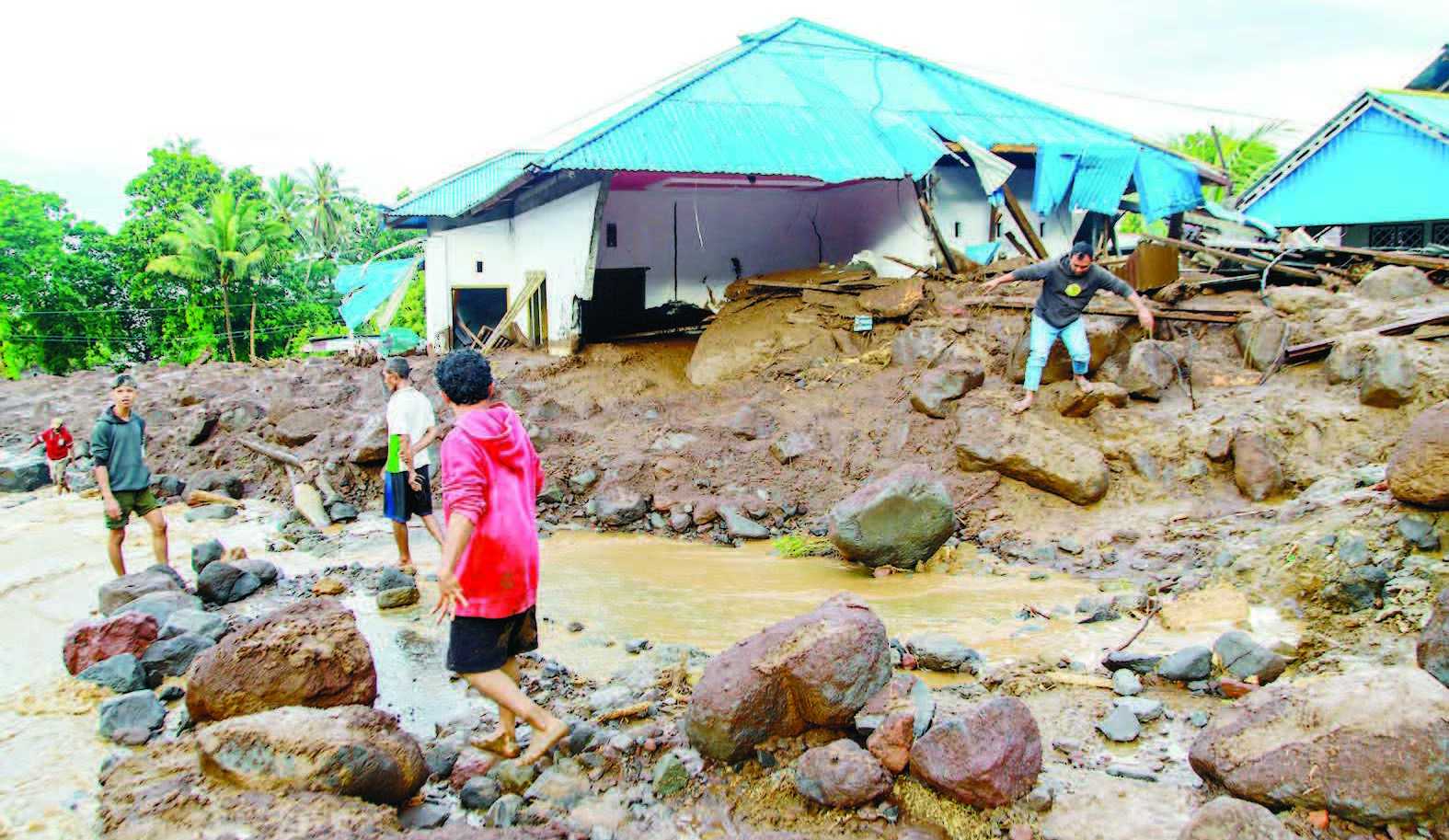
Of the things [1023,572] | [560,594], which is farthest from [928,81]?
[560,594]

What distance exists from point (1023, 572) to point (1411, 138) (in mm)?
17484

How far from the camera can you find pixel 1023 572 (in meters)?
7.58

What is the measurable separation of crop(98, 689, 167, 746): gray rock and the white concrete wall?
10.3 metres

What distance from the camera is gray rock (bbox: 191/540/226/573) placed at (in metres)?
7.51

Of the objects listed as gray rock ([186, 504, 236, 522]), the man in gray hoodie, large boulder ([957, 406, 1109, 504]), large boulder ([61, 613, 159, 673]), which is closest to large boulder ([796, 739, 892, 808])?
large boulder ([61, 613, 159, 673])

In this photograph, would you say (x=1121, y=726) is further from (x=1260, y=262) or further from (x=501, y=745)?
(x=1260, y=262)

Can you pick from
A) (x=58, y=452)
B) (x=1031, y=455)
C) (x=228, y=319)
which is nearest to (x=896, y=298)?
(x=1031, y=455)

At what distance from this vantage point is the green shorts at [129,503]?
22.6 ft

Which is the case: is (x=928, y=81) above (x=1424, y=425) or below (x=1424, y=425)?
above

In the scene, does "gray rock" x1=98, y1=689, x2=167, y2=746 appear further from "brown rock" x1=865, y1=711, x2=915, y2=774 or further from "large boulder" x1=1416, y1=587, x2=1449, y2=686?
"large boulder" x1=1416, y1=587, x2=1449, y2=686

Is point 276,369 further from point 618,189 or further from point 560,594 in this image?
point 560,594

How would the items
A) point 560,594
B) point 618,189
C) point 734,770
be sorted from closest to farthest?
point 734,770 → point 560,594 → point 618,189

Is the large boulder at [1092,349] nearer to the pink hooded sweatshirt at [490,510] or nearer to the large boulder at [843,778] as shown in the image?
the large boulder at [843,778]

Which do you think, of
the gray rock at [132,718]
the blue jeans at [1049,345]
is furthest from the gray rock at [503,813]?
the blue jeans at [1049,345]
